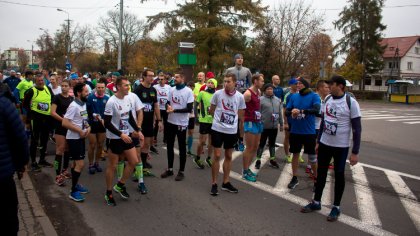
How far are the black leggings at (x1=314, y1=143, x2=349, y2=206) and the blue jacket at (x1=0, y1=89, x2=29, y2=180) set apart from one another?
13.1ft

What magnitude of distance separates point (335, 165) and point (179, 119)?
10.1 feet

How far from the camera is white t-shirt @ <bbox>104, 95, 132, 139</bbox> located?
18.0 feet

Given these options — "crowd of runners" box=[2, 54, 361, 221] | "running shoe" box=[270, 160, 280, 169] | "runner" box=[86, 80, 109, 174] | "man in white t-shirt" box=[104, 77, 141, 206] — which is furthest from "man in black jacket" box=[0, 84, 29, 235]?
"running shoe" box=[270, 160, 280, 169]

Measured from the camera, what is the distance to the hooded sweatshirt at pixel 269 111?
7859 millimetres

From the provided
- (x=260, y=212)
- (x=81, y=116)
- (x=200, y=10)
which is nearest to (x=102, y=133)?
(x=81, y=116)

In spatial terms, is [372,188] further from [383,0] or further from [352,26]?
[383,0]

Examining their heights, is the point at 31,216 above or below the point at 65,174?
below

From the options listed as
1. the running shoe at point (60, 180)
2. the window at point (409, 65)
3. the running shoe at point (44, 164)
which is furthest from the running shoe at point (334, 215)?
the window at point (409, 65)

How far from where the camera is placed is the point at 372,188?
22.6ft

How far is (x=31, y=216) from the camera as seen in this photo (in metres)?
5.08

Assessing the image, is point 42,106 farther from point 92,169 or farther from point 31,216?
point 31,216

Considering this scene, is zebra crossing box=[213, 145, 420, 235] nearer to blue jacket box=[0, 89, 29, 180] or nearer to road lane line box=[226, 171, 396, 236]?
road lane line box=[226, 171, 396, 236]

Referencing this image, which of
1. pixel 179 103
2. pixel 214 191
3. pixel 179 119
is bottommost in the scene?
pixel 214 191

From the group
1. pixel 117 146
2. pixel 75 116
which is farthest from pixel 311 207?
pixel 75 116
